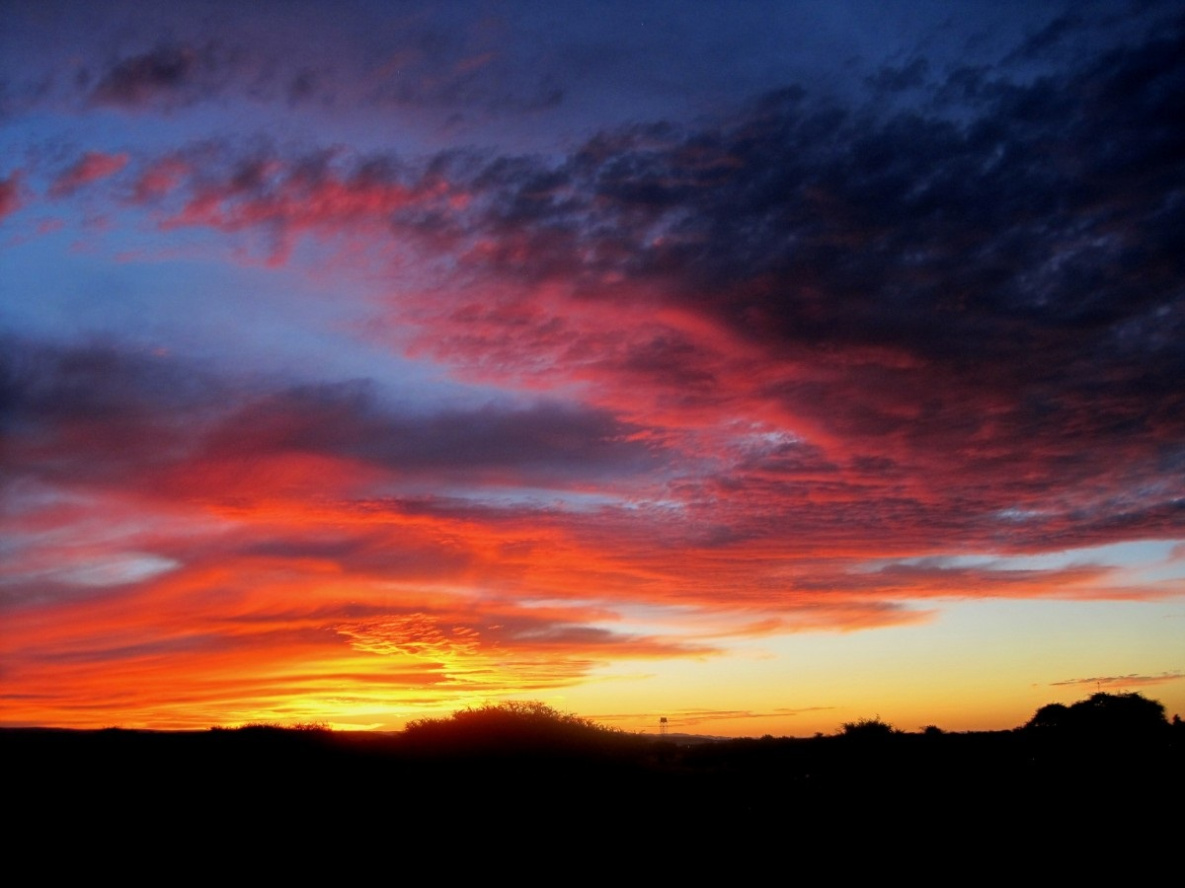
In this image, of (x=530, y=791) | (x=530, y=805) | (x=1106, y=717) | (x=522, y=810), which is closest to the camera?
(x=522, y=810)

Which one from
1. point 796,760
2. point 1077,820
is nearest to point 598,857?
point 1077,820

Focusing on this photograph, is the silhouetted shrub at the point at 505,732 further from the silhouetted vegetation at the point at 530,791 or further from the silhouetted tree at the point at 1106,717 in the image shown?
the silhouetted tree at the point at 1106,717

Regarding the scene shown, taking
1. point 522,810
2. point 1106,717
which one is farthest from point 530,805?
point 1106,717

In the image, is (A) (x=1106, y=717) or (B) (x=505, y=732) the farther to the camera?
(A) (x=1106, y=717)

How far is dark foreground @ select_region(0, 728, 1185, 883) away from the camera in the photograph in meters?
16.1

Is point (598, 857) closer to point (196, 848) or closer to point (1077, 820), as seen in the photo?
point (196, 848)

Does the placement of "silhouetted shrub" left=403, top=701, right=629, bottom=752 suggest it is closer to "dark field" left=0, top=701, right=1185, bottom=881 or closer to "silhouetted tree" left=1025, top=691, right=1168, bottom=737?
"dark field" left=0, top=701, right=1185, bottom=881

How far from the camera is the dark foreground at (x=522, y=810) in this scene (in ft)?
52.7

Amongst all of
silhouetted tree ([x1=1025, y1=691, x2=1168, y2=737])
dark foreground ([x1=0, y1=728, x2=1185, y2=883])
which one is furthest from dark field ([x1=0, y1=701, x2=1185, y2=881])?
silhouetted tree ([x1=1025, y1=691, x2=1168, y2=737])

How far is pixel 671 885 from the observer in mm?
17062

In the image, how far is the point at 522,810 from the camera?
66.9 ft

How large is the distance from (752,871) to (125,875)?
12307 millimetres

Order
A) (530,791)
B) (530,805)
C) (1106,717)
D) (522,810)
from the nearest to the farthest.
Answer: (522,810), (530,805), (530,791), (1106,717)

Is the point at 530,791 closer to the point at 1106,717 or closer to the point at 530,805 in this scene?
the point at 530,805
